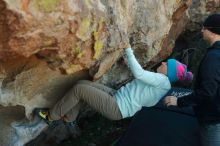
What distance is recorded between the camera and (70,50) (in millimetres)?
4141

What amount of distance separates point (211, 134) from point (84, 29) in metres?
1.70

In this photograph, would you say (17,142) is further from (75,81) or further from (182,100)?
(182,100)

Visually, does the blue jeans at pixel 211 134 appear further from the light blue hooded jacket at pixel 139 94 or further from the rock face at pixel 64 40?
the rock face at pixel 64 40

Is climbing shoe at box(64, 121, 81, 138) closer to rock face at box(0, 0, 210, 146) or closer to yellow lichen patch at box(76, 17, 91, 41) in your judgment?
rock face at box(0, 0, 210, 146)

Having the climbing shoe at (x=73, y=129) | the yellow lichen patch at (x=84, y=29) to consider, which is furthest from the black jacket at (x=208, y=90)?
the climbing shoe at (x=73, y=129)

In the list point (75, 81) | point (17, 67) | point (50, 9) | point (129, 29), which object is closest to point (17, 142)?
point (75, 81)

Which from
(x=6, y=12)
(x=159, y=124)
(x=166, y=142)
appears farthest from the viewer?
(x=159, y=124)

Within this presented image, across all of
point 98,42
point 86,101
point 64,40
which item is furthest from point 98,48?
point 86,101

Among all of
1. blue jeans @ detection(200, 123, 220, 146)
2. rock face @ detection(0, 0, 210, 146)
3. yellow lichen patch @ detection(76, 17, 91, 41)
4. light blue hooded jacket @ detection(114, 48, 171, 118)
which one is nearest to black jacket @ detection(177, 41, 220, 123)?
blue jeans @ detection(200, 123, 220, 146)

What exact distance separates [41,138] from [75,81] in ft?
5.92

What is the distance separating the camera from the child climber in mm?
5422

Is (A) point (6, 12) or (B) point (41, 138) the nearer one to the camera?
(A) point (6, 12)

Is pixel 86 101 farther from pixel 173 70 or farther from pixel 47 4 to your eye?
pixel 47 4

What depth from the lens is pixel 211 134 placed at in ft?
15.5
